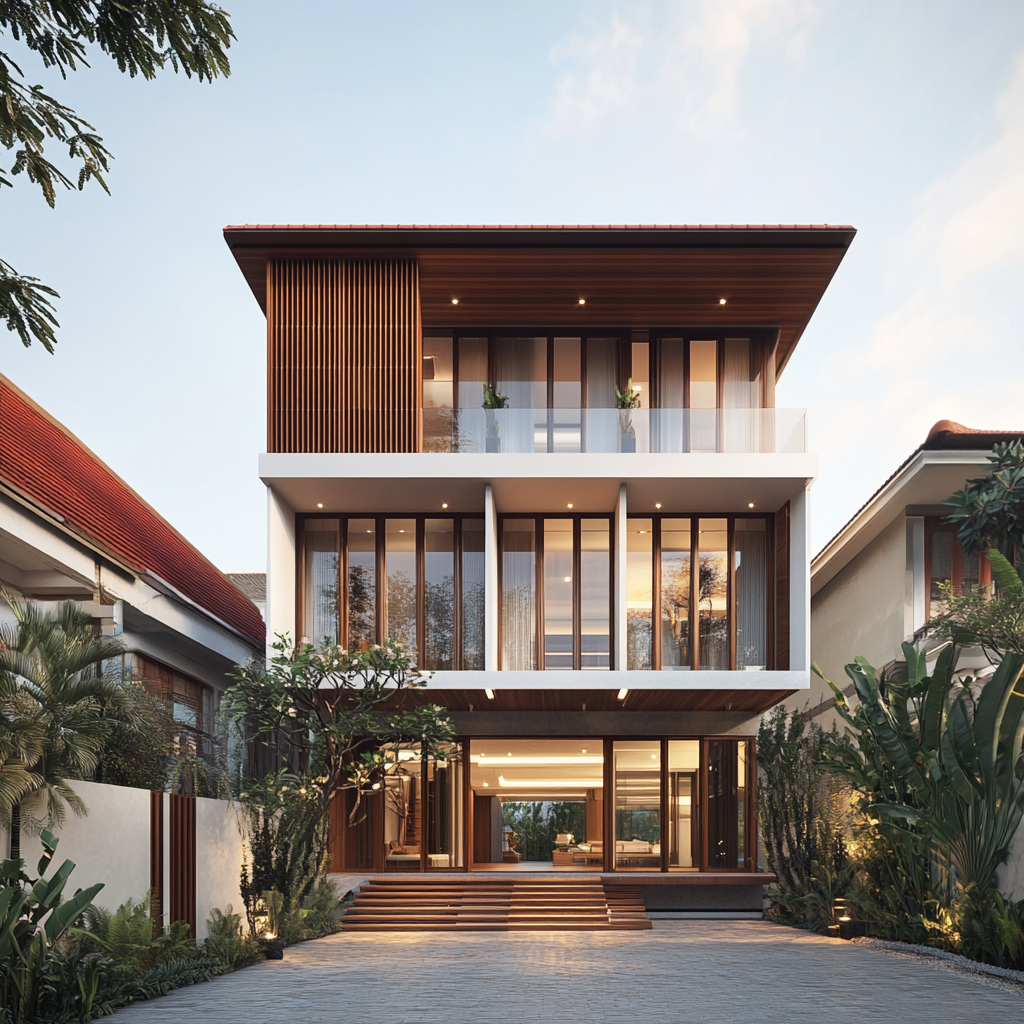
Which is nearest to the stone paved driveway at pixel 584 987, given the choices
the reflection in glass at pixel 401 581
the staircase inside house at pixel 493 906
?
the staircase inside house at pixel 493 906

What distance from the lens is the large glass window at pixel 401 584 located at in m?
19.0

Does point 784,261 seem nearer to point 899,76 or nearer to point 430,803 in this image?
point 899,76

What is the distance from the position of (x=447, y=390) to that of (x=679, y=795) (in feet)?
28.5

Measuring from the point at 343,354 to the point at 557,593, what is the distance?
5.73 m

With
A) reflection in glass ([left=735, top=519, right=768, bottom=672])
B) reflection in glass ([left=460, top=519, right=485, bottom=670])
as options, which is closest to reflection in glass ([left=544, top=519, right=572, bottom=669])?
reflection in glass ([left=460, top=519, right=485, bottom=670])

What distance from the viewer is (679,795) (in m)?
19.8

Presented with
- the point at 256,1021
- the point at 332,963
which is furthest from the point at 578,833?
the point at 256,1021

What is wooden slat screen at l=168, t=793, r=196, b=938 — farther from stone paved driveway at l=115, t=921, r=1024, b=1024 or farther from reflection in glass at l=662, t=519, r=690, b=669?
reflection in glass at l=662, t=519, r=690, b=669

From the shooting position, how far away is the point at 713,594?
1942 centimetres

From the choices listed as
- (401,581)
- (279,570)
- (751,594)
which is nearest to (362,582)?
(401,581)

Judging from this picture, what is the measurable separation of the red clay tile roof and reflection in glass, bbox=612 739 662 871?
8840mm

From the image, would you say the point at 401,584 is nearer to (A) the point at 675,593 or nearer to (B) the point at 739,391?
(A) the point at 675,593

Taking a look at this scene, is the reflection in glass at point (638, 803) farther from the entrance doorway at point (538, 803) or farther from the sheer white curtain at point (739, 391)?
the sheer white curtain at point (739, 391)

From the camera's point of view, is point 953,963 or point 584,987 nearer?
point 584,987
